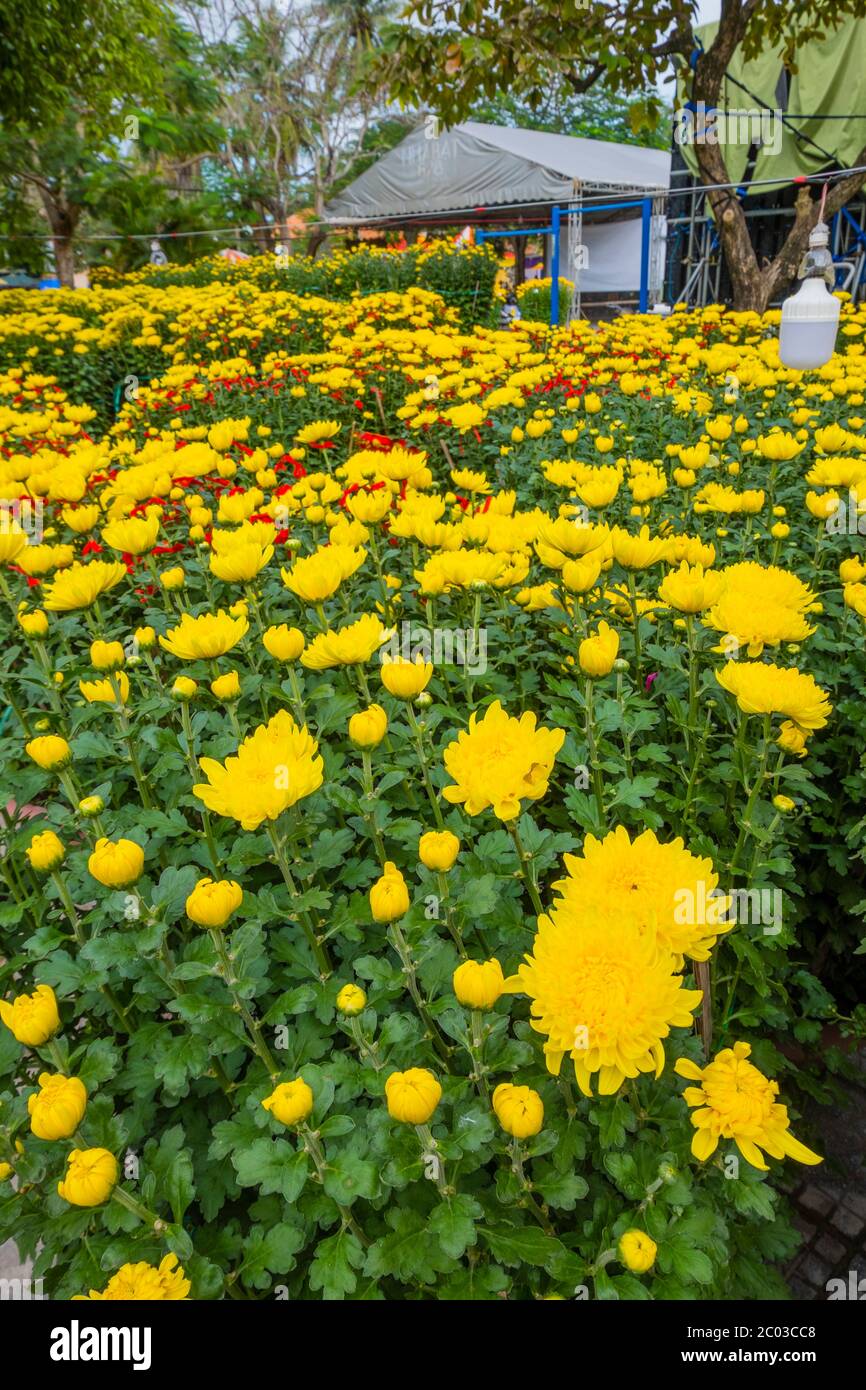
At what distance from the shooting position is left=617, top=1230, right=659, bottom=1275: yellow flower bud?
95cm

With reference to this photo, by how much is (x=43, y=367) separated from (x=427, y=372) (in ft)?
17.1

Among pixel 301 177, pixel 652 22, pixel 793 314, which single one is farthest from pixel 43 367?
pixel 301 177

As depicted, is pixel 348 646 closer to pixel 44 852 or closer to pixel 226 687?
pixel 226 687

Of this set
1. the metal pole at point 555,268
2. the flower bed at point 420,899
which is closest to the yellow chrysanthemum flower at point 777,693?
the flower bed at point 420,899

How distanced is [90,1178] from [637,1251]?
64cm

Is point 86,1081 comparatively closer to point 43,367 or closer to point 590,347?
point 590,347

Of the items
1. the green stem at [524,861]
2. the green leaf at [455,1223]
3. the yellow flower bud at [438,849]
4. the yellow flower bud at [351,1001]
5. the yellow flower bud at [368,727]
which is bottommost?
the green leaf at [455,1223]

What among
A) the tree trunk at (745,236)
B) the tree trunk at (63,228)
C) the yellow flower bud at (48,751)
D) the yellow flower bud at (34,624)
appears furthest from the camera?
the tree trunk at (63,228)

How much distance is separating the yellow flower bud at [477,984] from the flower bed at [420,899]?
0.01 m

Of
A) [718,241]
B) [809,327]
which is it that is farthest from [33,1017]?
[718,241]

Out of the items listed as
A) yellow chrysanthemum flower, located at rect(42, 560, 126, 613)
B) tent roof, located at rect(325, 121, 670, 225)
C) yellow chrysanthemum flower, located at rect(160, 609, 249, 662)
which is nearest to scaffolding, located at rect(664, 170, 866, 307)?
tent roof, located at rect(325, 121, 670, 225)

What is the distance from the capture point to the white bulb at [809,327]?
10.7 feet

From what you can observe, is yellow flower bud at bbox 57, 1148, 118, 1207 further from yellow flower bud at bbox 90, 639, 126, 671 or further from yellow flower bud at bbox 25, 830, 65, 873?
yellow flower bud at bbox 90, 639, 126, 671

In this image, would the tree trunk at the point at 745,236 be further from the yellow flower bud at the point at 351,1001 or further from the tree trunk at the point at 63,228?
the tree trunk at the point at 63,228
